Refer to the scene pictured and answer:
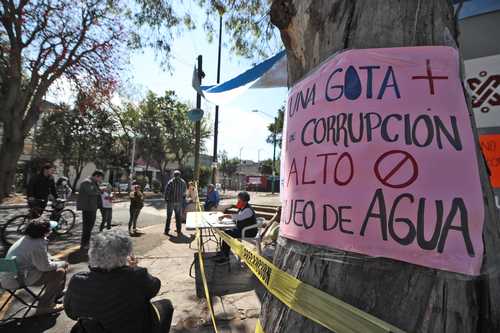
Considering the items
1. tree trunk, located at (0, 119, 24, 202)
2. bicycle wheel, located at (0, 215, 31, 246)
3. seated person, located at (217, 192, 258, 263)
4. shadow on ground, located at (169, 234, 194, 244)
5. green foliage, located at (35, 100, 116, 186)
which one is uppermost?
green foliage, located at (35, 100, 116, 186)

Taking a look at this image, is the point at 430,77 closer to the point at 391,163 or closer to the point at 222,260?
the point at 391,163

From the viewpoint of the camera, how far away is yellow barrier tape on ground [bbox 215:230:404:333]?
2.85 ft

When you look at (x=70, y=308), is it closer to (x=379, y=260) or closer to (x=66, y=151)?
(x=379, y=260)

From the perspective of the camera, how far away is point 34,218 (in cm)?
716

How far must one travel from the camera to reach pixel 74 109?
83.4 feet

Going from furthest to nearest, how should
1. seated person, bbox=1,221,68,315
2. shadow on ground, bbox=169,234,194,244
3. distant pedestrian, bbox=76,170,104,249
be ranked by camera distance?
shadow on ground, bbox=169,234,194,244
distant pedestrian, bbox=76,170,104,249
seated person, bbox=1,221,68,315

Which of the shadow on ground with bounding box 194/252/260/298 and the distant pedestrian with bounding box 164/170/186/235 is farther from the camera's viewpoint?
the distant pedestrian with bounding box 164/170/186/235

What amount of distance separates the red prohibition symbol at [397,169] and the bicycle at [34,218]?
7.40 meters

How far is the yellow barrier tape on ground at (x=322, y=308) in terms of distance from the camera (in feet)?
2.85

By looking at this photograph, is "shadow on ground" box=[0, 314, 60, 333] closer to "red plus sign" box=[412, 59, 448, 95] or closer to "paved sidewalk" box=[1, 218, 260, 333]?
"paved sidewalk" box=[1, 218, 260, 333]

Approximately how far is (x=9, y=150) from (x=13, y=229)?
32.7 feet

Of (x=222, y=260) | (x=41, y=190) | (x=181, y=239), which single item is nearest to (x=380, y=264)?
(x=222, y=260)

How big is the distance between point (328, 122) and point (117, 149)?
33.2 m

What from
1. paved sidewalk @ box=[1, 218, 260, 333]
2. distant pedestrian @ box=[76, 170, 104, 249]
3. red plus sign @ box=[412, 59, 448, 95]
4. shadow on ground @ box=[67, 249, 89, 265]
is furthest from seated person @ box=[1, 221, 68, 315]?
red plus sign @ box=[412, 59, 448, 95]
